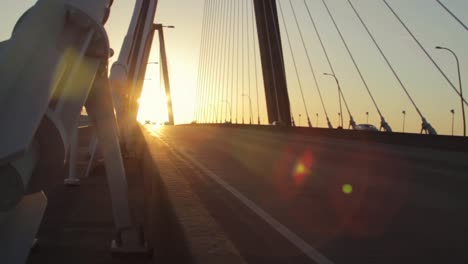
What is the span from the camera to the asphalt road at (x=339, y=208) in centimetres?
748

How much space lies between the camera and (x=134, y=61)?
112 feet

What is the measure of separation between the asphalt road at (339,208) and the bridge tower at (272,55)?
60.6 ft

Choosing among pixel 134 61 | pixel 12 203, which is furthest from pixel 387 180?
pixel 134 61

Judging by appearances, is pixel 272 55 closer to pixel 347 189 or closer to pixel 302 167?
pixel 302 167

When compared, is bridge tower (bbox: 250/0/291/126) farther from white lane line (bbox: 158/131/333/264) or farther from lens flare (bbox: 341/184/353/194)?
white lane line (bbox: 158/131/333/264)

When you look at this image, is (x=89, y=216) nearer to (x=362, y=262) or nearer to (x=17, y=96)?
(x=362, y=262)

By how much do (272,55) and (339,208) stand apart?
2981 centimetres

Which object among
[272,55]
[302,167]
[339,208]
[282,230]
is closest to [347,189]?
[339,208]

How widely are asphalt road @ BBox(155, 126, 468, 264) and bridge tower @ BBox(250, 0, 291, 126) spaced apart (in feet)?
60.6

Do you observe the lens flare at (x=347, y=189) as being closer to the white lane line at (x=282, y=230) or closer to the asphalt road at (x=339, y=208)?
the asphalt road at (x=339, y=208)

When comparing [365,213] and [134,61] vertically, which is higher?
[134,61]

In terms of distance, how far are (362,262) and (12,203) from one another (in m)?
4.17

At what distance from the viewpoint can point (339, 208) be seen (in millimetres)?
11094

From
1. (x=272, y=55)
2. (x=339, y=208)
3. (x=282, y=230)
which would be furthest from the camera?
(x=272, y=55)
